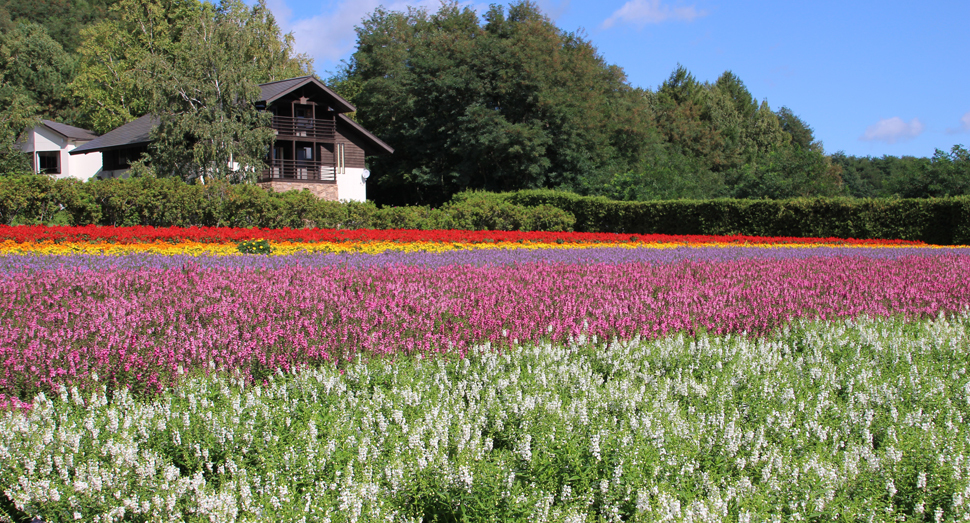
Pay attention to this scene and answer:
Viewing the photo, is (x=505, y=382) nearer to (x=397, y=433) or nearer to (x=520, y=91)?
(x=397, y=433)

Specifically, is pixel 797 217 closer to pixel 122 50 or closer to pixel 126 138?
pixel 126 138

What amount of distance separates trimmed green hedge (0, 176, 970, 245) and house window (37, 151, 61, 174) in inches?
1442

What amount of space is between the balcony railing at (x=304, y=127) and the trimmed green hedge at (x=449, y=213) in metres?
15.7

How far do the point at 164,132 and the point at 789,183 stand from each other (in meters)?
29.0

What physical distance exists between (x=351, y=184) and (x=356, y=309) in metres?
34.6

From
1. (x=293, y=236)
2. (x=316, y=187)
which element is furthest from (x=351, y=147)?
(x=293, y=236)

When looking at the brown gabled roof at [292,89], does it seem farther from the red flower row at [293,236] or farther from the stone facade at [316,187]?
the red flower row at [293,236]

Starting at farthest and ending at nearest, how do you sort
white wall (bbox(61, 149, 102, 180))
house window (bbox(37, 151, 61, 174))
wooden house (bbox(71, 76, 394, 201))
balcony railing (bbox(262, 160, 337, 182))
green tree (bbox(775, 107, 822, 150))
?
green tree (bbox(775, 107, 822, 150)) < house window (bbox(37, 151, 61, 174)) < white wall (bbox(61, 149, 102, 180)) < balcony railing (bbox(262, 160, 337, 182)) < wooden house (bbox(71, 76, 394, 201))

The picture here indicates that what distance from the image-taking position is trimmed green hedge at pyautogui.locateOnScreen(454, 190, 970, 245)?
21312 mm

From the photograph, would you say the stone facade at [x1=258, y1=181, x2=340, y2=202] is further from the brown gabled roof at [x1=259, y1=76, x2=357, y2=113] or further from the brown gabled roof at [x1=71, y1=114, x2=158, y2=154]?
the brown gabled roof at [x1=71, y1=114, x2=158, y2=154]

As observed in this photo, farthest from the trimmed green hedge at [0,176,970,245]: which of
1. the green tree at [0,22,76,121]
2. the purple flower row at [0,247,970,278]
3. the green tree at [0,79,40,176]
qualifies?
the green tree at [0,22,76,121]

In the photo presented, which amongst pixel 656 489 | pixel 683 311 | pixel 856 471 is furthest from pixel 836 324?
pixel 656 489

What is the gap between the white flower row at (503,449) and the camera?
2756 mm

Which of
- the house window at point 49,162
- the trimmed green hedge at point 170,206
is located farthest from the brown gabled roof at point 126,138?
the trimmed green hedge at point 170,206
